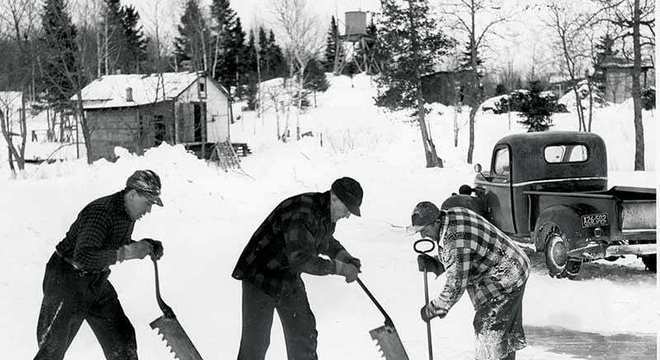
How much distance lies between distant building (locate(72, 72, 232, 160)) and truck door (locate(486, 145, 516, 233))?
3470 centimetres

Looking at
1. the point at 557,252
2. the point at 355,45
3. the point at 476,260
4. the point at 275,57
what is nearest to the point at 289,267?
the point at 476,260

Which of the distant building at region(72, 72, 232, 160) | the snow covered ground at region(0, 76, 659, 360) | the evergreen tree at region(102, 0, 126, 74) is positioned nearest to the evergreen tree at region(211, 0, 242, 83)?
the evergreen tree at region(102, 0, 126, 74)

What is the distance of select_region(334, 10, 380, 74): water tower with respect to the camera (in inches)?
3073

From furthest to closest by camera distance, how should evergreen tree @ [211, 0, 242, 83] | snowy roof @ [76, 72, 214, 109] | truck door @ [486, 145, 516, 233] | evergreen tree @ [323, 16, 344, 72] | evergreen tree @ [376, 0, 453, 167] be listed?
evergreen tree @ [323, 16, 344, 72], evergreen tree @ [211, 0, 242, 83], snowy roof @ [76, 72, 214, 109], evergreen tree @ [376, 0, 453, 167], truck door @ [486, 145, 516, 233]

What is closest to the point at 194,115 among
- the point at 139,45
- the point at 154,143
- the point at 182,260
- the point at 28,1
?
the point at 154,143

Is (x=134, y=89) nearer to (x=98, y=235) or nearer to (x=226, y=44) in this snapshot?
(x=226, y=44)

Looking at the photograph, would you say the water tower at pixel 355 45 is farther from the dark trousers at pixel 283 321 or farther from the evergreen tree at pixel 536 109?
the dark trousers at pixel 283 321

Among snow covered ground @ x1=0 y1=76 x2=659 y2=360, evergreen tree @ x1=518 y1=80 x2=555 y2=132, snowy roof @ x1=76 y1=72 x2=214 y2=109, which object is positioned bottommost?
snow covered ground @ x1=0 y1=76 x2=659 y2=360

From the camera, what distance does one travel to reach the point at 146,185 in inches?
190

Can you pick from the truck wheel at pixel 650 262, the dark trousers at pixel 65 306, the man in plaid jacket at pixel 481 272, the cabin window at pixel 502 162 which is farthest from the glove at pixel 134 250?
the truck wheel at pixel 650 262

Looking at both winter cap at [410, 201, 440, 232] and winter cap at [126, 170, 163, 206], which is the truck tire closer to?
winter cap at [410, 201, 440, 232]

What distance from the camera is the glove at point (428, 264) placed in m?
5.22

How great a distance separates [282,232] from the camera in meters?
4.86

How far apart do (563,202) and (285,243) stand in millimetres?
6044
